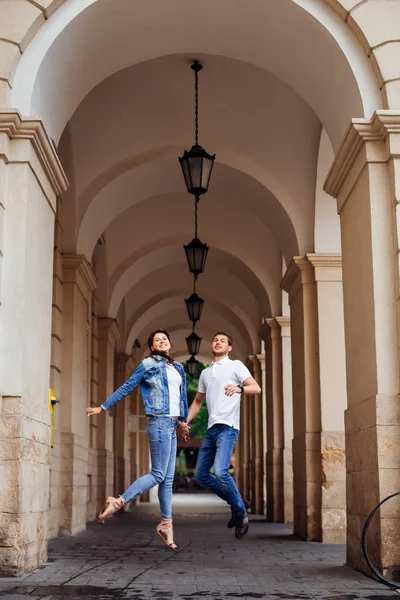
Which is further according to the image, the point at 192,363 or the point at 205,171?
the point at 192,363

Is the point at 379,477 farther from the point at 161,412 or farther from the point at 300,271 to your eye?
the point at 300,271

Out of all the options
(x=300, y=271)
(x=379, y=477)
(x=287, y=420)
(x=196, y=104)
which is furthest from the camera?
(x=287, y=420)

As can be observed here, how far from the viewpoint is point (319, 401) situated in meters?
11.7

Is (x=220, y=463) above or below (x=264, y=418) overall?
below

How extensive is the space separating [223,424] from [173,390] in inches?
24.6

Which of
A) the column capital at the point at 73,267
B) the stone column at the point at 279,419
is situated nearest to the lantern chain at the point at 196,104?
the column capital at the point at 73,267

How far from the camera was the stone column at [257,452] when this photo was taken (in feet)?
68.0

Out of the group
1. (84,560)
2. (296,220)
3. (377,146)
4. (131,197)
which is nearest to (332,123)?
(377,146)

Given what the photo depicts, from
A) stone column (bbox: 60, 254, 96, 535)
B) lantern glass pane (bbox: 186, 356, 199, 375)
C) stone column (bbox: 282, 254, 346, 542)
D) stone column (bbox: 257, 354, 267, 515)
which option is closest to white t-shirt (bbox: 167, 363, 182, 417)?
stone column (bbox: 282, 254, 346, 542)

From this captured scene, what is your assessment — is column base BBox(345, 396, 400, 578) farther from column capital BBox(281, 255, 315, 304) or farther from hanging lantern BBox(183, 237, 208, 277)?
hanging lantern BBox(183, 237, 208, 277)

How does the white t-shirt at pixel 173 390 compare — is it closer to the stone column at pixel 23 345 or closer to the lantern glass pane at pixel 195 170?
the stone column at pixel 23 345

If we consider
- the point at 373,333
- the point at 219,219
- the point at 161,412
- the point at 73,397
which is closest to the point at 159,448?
the point at 161,412

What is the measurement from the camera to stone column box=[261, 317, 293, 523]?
15812 millimetres

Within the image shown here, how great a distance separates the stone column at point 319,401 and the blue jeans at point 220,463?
12.6 feet
